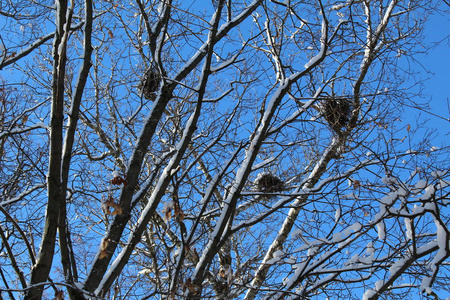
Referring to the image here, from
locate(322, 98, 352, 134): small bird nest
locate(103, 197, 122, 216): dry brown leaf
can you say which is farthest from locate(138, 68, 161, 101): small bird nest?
locate(322, 98, 352, 134): small bird nest

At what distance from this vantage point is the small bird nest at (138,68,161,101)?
5.03m

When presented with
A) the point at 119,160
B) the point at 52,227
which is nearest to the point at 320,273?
the point at 52,227

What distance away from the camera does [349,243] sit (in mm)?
3998

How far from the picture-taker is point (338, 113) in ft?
17.5

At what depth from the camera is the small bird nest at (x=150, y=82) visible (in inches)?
198

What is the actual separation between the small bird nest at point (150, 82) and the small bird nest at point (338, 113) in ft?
6.50

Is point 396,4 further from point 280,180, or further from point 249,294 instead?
point 249,294

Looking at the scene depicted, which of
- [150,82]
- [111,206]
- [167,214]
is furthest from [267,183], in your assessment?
[111,206]

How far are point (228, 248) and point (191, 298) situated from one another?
3572 mm

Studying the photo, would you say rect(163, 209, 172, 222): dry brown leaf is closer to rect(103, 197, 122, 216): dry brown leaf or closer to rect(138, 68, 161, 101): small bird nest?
rect(103, 197, 122, 216): dry brown leaf

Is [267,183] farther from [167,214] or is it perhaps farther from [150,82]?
[167,214]

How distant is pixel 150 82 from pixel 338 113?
2.27 meters

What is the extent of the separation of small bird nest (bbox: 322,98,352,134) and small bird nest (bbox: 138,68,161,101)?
1982 mm

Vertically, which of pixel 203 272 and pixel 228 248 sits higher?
pixel 228 248
